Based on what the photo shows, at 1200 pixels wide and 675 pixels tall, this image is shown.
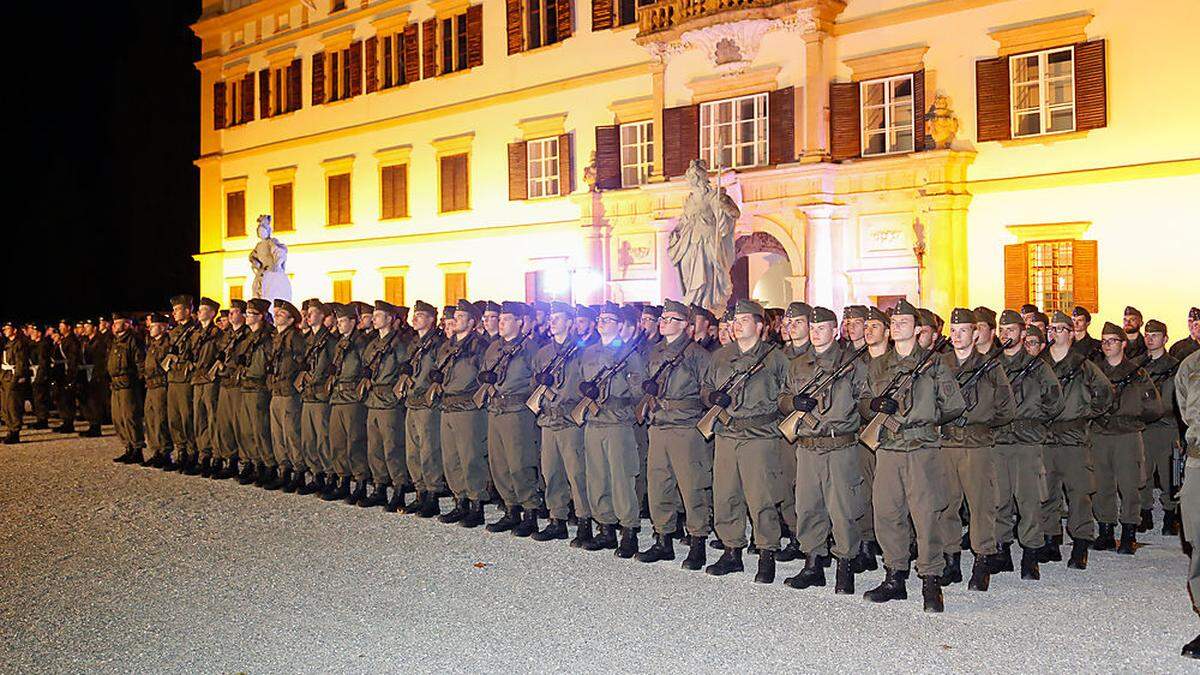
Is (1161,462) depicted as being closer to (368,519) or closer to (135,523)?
(368,519)

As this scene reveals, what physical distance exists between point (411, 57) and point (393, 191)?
3.36 meters

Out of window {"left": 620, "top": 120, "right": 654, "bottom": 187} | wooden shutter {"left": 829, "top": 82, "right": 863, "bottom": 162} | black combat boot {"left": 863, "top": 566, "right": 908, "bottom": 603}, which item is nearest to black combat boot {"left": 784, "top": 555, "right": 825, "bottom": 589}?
black combat boot {"left": 863, "top": 566, "right": 908, "bottom": 603}

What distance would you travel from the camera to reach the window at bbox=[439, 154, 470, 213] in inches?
1104

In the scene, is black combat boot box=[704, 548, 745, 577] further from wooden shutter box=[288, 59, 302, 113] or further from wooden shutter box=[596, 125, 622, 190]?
wooden shutter box=[288, 59, 302, 113]

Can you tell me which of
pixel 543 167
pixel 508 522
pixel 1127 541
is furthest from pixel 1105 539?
pixel 543 167

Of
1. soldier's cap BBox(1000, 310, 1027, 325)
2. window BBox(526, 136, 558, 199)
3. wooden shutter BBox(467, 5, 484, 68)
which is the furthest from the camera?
wooden shutter BBox(467, 5, 484, 68)

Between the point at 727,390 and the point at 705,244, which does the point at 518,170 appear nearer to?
the point at 705,244

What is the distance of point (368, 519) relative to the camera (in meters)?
10.6

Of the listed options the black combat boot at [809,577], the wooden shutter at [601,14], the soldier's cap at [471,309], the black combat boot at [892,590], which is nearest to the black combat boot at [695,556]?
the black combat boot at [809,577]

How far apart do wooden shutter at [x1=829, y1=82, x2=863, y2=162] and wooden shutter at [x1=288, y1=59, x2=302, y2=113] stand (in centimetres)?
1711

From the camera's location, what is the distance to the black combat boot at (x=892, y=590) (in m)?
7.46

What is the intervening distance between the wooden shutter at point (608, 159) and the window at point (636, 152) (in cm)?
14

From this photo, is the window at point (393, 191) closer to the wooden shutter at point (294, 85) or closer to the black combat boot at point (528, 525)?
the wooden shutter at point (294, 85)

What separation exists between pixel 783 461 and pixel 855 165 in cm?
1286
